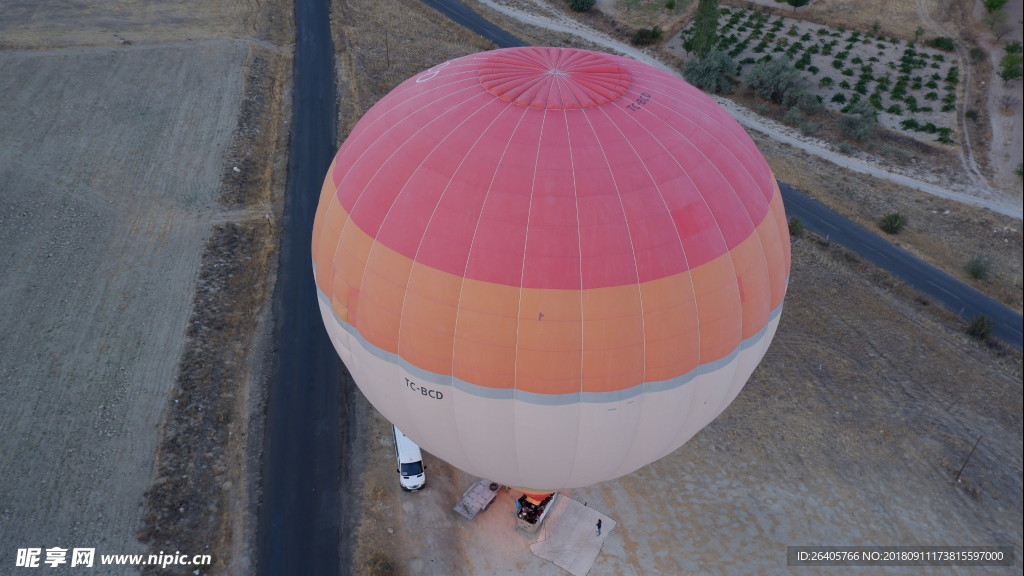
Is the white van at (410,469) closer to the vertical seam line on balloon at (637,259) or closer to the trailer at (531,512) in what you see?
the trailer at (531,512)

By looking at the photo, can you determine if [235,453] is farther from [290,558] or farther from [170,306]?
[170,306]

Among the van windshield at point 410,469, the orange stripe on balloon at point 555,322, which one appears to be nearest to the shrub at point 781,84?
the orange stripe on balloon at point 555,322

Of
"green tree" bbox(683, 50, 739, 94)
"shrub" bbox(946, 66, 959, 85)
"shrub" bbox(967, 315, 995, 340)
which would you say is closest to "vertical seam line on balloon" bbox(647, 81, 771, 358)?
"shrub" bbox(967, 315, 995, 340)

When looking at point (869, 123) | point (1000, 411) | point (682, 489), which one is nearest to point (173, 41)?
point (682, 489)

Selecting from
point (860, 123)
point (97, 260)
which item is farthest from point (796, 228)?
point (97, 260)

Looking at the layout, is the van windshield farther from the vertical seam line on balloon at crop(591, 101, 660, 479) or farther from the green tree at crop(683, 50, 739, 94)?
the green tree at crop(683, 50, 739, 94)

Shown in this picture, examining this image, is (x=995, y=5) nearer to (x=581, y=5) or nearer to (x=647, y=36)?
(x=647, y=36)
